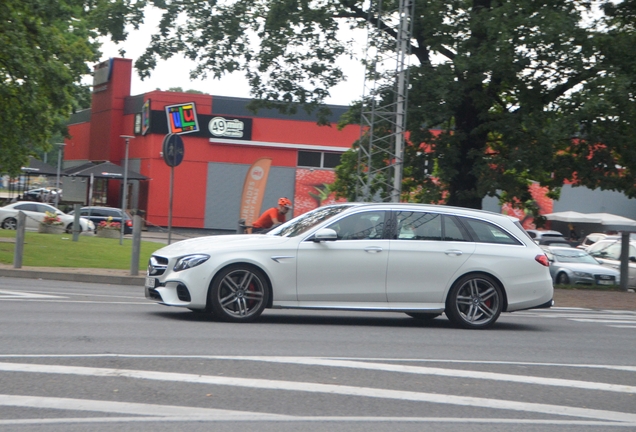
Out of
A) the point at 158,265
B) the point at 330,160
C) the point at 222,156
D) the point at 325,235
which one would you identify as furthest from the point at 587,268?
the point at 222,156

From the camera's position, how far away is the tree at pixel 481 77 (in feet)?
72.2

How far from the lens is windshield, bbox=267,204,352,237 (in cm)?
1192

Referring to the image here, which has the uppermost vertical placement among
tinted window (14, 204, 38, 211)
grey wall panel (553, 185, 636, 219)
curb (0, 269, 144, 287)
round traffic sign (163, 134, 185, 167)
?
grey wall panel (553, 185, 636, 219)

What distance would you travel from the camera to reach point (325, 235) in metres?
11.5

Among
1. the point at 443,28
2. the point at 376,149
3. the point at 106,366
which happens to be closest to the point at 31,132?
the point at 376,149

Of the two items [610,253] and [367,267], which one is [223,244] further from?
[610,253]

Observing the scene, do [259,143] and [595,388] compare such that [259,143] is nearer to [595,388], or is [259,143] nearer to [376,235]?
[376,235]

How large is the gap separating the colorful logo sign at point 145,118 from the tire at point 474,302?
39.5 meters

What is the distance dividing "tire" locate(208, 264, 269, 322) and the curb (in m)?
7.14

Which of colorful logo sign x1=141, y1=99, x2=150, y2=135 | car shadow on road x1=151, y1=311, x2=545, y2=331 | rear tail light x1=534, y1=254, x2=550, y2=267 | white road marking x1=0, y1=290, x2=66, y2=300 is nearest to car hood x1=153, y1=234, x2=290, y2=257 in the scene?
car shadow on road x1=151, y1=311, x2=545, y2=331

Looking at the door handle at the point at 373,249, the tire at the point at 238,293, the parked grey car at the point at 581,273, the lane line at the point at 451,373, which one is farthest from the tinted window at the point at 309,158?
→ the lane line at the point at 451,373

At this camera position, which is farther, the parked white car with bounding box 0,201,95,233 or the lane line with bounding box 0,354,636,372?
the parked white car with bounding box 0,201,95,233

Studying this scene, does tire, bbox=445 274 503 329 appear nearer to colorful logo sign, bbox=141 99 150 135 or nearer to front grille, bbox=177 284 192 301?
front grille, bbox=177 284 192 301

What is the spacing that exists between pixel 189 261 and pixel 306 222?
177 cm
